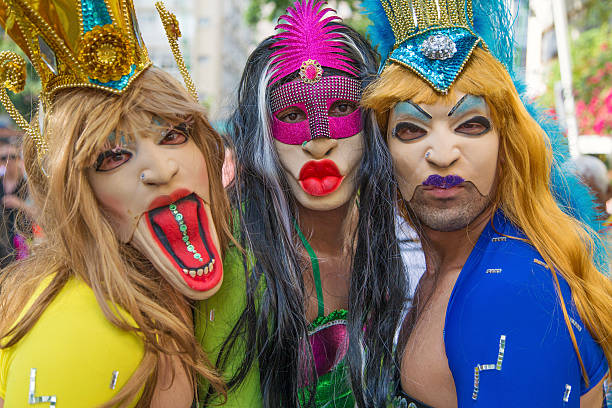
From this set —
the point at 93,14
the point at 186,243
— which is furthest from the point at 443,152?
the point at 93,14

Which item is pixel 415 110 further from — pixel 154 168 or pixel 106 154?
pixel 106 154

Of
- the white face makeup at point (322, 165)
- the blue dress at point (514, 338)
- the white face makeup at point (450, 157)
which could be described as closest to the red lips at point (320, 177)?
the white face makeup at point (322, 165)

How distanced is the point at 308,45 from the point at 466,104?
79cm

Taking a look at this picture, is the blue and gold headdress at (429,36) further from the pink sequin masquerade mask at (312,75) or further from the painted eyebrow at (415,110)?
the pink sequin masquerade mask at (312,75)

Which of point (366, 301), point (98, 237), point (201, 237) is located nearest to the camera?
point (98, 237)

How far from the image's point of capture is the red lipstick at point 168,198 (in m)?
1.84

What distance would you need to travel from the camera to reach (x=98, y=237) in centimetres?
177

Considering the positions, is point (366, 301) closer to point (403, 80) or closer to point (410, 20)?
point (403, 80)

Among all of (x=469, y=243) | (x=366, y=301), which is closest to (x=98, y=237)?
(x=366, y=301)

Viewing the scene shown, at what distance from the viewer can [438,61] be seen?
2031mm

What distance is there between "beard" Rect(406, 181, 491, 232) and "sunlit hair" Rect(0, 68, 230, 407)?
0.94 m

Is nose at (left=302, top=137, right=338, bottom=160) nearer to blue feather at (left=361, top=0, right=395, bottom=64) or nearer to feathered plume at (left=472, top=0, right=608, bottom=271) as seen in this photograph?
blue feather at (left=361, top=0, right=395, bottom=64)

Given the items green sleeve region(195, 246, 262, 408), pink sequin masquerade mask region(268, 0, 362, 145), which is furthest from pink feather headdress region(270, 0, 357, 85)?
green sleeve region(195, 246, 262, 408)

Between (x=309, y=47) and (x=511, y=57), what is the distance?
34.1 inches
